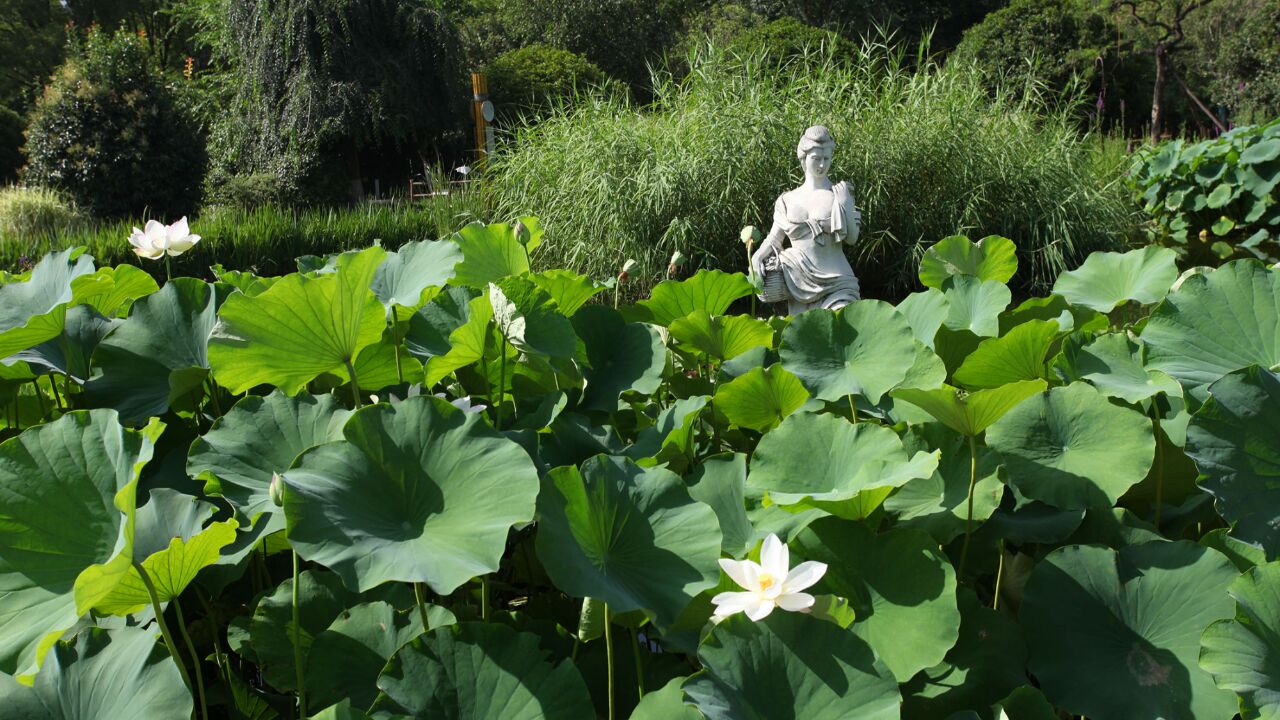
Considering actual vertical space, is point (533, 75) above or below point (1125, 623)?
below

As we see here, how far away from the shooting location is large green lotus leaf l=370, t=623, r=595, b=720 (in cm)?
60

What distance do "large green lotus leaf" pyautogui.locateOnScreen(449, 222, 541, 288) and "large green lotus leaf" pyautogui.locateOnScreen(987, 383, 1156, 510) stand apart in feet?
1.98

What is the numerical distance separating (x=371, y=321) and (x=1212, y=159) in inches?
268

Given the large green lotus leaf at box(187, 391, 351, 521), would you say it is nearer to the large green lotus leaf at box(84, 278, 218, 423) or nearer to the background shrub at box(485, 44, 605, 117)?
the large green lotus leaf at box(84, 278, 218, 423)

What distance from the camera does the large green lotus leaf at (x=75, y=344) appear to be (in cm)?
98

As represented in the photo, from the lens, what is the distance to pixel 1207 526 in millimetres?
900

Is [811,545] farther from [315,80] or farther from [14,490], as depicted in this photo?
[315,80]

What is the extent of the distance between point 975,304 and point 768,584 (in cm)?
70

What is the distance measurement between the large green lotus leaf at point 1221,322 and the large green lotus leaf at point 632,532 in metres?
0.47

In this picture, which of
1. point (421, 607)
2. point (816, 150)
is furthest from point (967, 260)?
point (816, 150)

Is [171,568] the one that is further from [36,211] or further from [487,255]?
[36,211]

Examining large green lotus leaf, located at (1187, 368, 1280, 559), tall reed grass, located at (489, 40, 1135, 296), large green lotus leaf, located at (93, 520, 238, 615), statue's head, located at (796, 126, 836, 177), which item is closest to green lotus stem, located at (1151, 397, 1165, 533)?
large green lotus leaf, located at (1187, 368, 1280, 559)

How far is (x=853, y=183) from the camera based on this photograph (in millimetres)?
6512

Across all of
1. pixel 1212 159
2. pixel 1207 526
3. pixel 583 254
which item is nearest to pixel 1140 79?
pixel 1212 159
